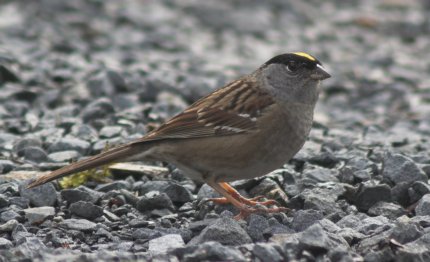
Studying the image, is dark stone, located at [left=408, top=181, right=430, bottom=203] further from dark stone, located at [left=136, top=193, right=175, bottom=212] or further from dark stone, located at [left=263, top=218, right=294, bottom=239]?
dark stone, located at [left=136, top=193, right=175, bottom=212]

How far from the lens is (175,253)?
4.93m

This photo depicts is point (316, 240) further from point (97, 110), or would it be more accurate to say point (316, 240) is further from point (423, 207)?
point (97, 110)

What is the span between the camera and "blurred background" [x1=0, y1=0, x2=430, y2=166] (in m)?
8.80

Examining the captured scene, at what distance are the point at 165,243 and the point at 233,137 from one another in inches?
46.8

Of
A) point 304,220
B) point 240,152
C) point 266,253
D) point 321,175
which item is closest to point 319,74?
point 321,175

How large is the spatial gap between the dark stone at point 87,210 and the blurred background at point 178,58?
1.47 m

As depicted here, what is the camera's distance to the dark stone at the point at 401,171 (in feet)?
21.7

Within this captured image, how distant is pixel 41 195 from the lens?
618 centimetres

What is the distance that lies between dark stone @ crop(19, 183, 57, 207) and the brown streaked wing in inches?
29.0

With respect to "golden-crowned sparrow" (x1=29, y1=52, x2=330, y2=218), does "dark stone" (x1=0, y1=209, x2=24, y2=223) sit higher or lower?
lower

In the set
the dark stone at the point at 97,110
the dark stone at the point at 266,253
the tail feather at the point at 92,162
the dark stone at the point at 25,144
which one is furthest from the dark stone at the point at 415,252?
the dark stone at the point at 97,110

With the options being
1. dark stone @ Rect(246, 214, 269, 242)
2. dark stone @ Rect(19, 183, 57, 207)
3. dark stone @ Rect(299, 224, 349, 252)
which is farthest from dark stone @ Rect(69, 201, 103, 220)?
dark stone @ Rect(299, 224, 349, 252)

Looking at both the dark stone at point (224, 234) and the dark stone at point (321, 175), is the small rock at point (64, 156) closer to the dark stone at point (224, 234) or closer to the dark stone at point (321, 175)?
the dark stone at point (321, 175)

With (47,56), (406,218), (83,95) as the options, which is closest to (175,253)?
(406,218)
